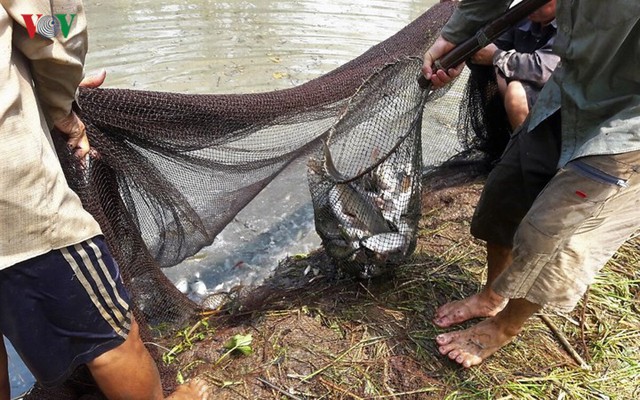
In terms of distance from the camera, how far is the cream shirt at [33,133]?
46.4 inches

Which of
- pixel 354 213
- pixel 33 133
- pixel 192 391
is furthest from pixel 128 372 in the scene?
pixel 354 213

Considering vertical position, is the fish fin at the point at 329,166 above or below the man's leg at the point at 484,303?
above

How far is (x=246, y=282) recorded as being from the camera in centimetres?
331

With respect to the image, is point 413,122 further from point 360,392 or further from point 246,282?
point 246,282

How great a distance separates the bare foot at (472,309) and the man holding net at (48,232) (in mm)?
1435

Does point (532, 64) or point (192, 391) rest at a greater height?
point (532, 64)

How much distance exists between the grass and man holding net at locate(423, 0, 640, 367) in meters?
0.16

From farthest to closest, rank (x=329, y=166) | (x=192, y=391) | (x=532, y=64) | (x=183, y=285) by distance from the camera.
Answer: (x=183, y=285) < (x=532, y=64) < (x=329, y=166) < (x=192, y=391)

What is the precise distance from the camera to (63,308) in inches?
55.3

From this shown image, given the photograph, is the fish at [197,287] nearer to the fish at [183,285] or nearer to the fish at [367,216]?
the fish at [183,285]

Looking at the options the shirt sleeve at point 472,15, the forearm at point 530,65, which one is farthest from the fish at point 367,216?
the forearm at point 530,65

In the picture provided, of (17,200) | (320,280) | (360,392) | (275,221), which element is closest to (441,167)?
(275,221)

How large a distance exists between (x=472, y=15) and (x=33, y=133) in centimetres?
181

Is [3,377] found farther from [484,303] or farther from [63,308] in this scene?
[484,303]
